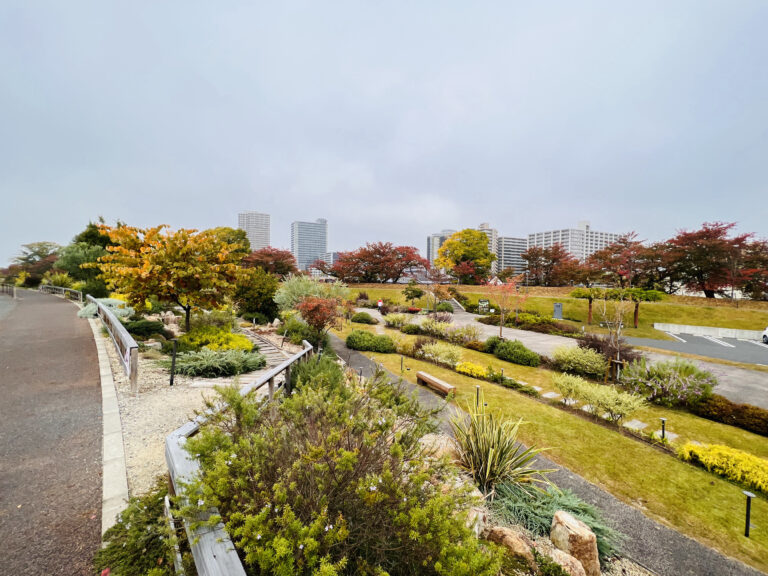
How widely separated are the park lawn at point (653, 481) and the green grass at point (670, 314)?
1550 centimetres

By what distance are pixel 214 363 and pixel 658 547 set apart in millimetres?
7963

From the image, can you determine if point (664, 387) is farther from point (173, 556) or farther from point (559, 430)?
point (173, 556)

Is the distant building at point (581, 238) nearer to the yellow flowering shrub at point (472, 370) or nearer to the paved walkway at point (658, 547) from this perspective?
the yellow flowering shrub at point (472, 370)

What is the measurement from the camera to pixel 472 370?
1002 centimetres

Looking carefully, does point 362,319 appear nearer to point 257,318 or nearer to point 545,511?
point 257,318

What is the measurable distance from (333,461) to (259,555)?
69 centimetres

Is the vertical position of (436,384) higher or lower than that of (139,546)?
lower

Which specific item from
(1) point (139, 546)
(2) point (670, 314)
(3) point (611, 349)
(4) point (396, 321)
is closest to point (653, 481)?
(1) point (139, 546)

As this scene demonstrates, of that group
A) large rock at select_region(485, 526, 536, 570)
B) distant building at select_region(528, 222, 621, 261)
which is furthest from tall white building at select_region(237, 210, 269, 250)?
large rock at select_region(485, 526, 536, 570)

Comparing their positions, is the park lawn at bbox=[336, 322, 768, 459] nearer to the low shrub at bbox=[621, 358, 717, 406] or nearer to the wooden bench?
the low shrub at bbox=[621, 358, 717, 406]

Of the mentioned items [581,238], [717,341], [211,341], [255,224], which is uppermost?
[255,224]

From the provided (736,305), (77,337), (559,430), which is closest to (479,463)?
(559,430)

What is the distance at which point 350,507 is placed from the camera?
6.33 feet

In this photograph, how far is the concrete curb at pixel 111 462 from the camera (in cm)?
279
